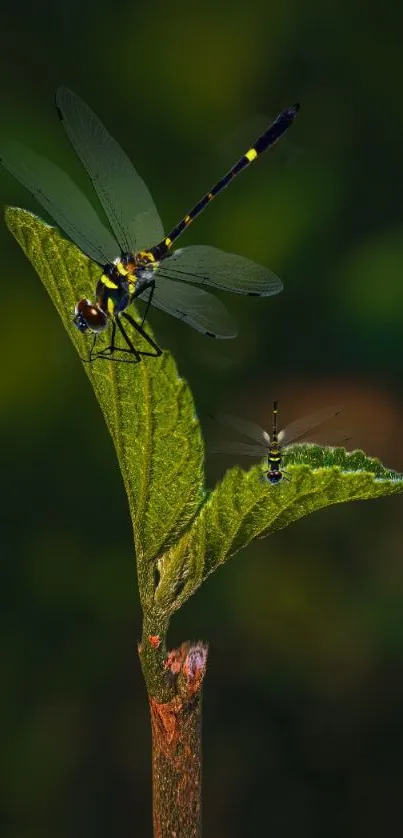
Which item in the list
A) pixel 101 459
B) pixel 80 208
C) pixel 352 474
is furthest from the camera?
pixel 101 459

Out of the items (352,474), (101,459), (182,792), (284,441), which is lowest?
(182,792)

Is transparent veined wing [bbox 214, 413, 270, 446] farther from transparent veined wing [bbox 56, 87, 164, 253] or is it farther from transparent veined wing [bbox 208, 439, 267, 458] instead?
transparent veined wing [bbox 56, 87, 164, 253]

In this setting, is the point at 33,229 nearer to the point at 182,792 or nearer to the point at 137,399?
the point at 137,399

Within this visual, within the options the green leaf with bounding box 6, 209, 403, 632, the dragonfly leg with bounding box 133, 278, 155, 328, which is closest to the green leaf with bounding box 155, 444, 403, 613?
the green leaf with bounding box 6, 209, 403, 632

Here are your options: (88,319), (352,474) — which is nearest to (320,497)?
(352,474)

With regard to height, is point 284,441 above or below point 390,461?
below

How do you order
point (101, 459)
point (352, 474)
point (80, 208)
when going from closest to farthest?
point (352, 474), point (80, 208), point (101, 459)
